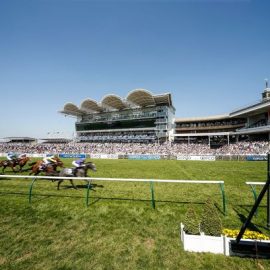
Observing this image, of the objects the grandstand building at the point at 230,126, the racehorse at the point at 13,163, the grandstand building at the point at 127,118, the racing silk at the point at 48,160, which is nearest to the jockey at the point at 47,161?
the racing silk at the point at 48,160

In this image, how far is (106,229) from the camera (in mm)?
5449

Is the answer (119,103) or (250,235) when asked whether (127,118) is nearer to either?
(119,103)

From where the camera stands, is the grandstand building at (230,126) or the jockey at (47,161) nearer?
the jockey at (47,161)

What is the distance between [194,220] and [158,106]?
55.5m

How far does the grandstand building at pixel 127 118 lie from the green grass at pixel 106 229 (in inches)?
1894

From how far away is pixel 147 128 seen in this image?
191 ft

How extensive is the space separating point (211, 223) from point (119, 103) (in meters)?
60.4

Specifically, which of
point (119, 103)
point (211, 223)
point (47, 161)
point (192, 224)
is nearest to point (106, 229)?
point (192, 224)

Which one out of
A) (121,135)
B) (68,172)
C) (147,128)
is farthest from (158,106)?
(68,172)

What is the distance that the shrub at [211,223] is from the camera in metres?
4.29

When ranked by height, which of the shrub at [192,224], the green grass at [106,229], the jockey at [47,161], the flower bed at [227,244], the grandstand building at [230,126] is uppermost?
the grandstand building at [230,126]

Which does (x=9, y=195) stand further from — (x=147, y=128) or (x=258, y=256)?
(x=147, y=128)

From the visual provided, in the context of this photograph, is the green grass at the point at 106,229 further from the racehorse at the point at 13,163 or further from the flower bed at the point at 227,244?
the racehorse at the point at 13,163

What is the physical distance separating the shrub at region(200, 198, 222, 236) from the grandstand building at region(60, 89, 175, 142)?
51.6m
